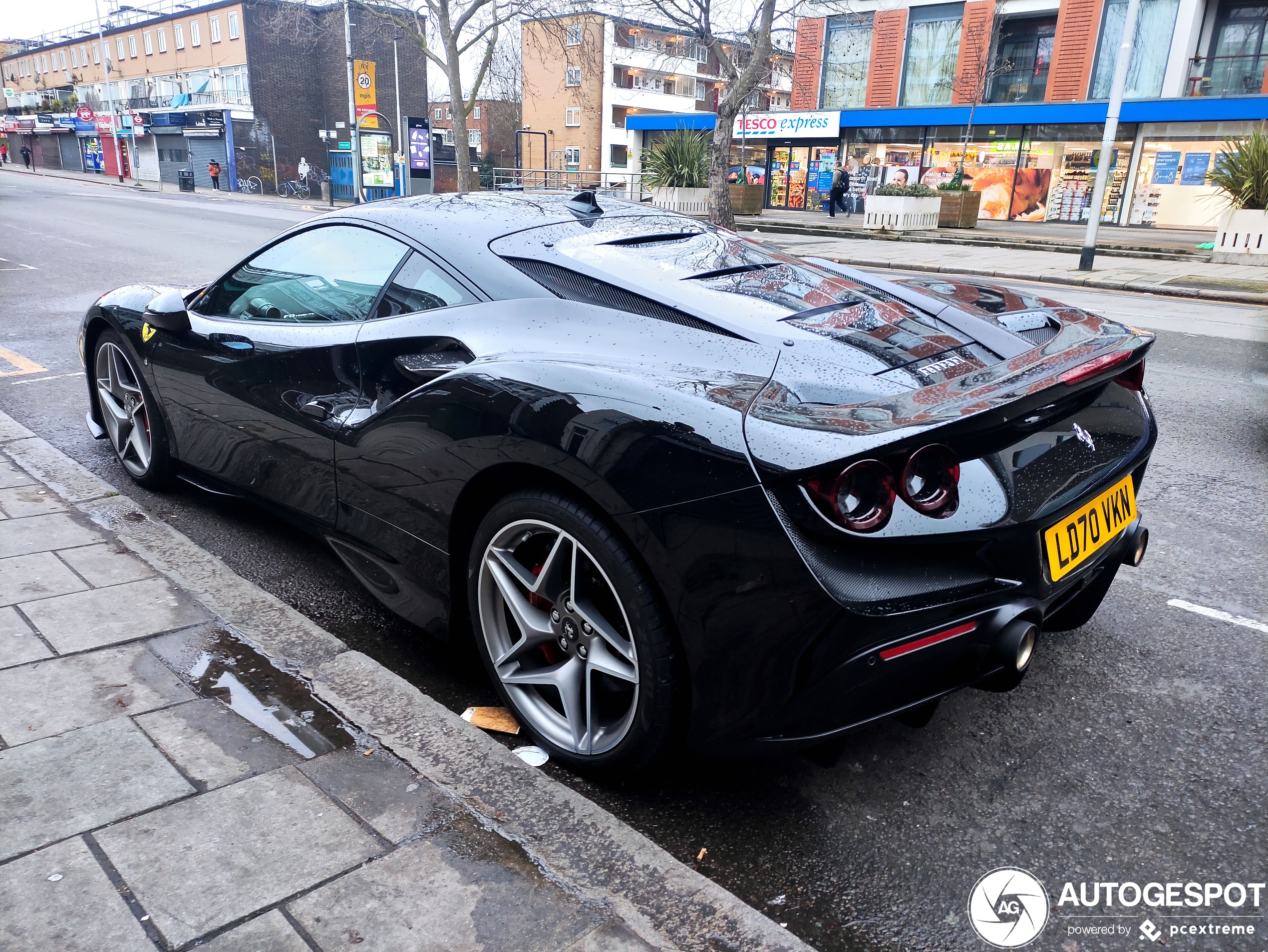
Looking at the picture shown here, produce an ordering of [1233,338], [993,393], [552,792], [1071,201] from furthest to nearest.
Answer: [1071,201], [1233,338], [552,792], [993,393]

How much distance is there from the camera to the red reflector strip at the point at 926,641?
6.18 ft

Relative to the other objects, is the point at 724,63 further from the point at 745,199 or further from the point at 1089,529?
the point at 1089,529

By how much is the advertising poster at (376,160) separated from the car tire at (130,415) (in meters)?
32.9

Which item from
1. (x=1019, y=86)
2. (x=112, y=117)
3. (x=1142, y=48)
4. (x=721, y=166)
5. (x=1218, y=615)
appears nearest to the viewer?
(x=1218, y=615)

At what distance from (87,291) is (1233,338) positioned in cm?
1249

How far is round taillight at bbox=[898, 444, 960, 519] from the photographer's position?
1.92 m

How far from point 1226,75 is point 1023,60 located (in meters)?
6.61

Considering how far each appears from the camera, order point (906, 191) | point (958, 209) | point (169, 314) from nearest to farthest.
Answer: point (169, 314) → point (906, 191) → point (958, 209)

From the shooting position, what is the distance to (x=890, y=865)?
2076 millimetres

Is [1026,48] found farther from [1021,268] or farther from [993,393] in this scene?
[993,393]

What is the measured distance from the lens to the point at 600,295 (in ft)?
8.34

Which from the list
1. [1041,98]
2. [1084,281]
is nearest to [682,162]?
[1084,281]

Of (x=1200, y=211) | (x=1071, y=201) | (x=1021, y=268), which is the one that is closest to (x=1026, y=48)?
(x=1071, y=201)

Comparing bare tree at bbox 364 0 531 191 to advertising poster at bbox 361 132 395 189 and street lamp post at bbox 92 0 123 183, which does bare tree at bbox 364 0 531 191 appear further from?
street lamp post at bbox 92 0 123 183
